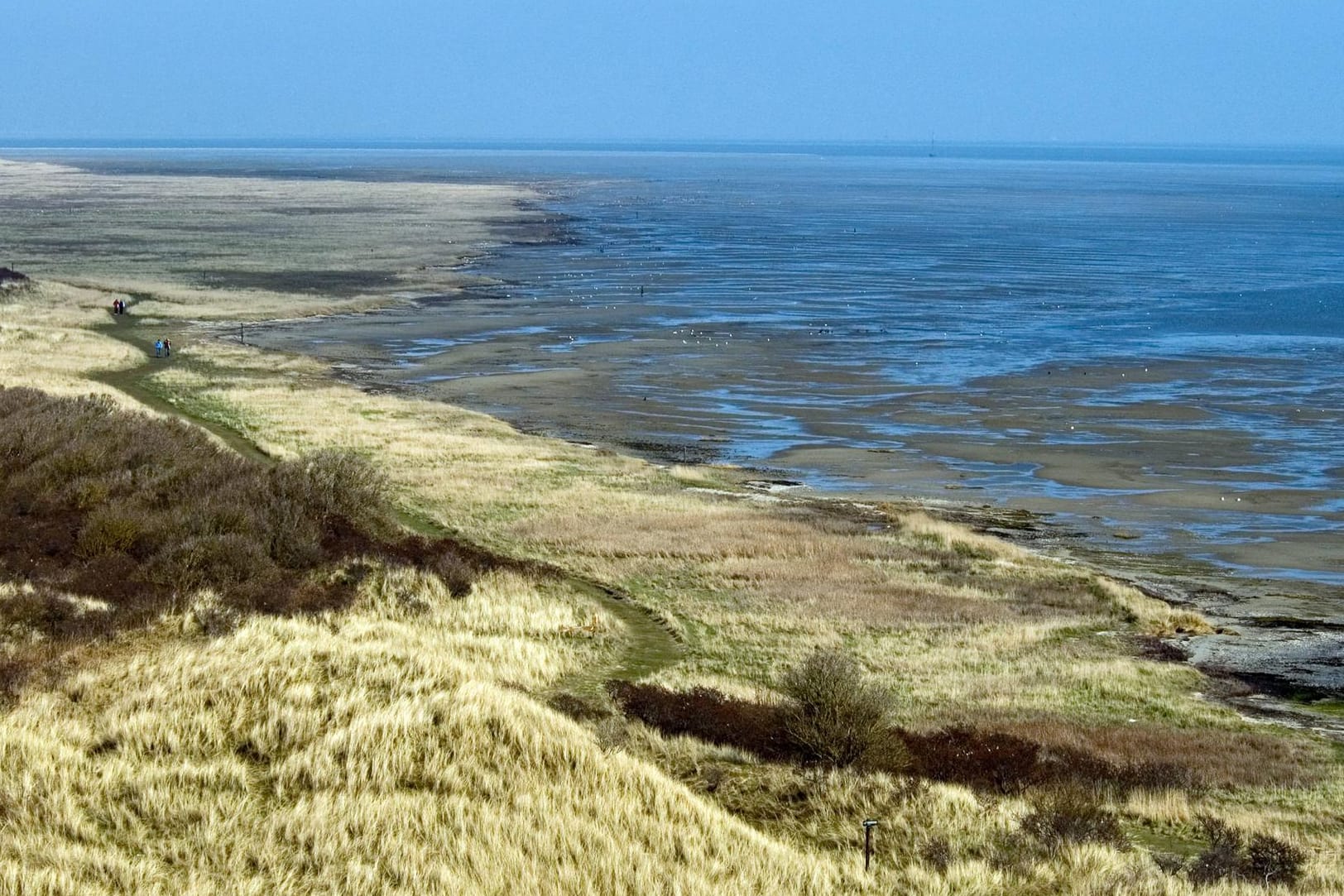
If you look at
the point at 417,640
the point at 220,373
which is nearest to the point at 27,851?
the point at 417,640

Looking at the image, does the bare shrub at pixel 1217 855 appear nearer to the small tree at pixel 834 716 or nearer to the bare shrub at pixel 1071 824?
the bare shrub at pixel 1071 824

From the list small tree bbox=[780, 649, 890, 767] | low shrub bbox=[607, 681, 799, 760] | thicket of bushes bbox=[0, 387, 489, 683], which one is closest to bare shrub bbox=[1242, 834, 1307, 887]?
small tree bbox=[780, 649, 890, 767]

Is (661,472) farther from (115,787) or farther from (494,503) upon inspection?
(115,787)

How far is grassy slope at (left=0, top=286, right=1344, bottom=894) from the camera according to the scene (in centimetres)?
1323

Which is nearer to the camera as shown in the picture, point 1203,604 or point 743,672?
point 743,672

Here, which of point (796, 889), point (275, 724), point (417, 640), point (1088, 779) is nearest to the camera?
point (796, 889)

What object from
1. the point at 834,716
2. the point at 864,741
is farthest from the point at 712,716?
the point at 864,741

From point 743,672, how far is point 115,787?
11.5 metres

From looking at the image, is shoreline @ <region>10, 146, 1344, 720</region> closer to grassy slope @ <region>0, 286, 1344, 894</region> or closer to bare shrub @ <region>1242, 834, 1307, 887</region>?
grassy slope @ <region>0, 286, 1344, 894</region>

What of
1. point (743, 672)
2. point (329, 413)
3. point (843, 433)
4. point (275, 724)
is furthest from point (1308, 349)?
point (275, 724)

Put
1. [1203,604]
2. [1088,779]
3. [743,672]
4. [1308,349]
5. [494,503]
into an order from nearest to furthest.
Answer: [1088,779], [743,672], [1203,604], [494,503], [1308,349]

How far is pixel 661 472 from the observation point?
4331 centimetres

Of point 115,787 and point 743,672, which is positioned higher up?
point 115,787

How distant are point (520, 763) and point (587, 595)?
13.5 m
